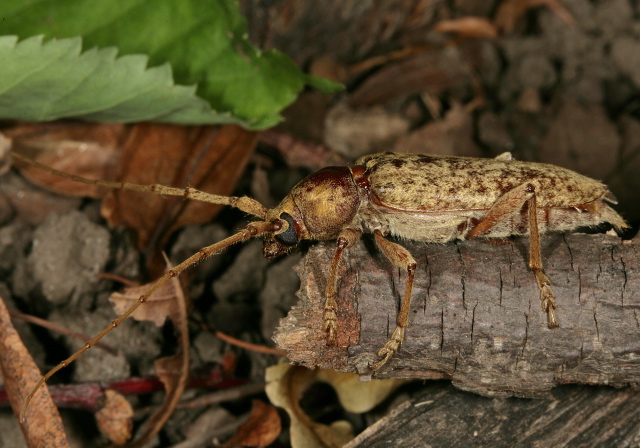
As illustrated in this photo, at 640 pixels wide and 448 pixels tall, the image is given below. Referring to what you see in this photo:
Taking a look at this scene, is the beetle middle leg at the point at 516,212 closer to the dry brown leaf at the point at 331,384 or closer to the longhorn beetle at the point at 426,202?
the longhorn beetle at the point at 426,202

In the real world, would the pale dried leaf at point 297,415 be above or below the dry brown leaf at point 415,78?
below

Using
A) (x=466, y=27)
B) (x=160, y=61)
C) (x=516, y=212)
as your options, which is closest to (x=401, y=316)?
(x=516, y=212)

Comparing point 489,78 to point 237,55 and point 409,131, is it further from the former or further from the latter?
point 237,55

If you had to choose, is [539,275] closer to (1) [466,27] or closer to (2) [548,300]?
(2) [548,300]

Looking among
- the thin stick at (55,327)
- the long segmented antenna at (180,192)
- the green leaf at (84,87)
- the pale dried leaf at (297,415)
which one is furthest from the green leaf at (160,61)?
the pale dried leaf at (297,415)

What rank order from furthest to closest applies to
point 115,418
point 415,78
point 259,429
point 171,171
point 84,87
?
point 415,78 < point 171,171 < point 84,87 < point 259,429 < point 115,418

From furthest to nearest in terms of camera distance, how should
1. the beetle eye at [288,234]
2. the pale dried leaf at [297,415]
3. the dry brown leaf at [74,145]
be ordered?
the dry brown leaf at [74,145]
the beetle eye at [288,234]
the pale dried leaf at [297,415]

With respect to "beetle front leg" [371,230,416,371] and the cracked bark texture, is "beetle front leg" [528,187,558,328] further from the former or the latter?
"beetle front leg" [371,230,416,371]

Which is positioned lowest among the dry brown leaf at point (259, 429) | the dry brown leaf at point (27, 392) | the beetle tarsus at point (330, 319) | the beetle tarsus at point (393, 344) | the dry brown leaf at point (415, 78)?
the dry brown leaf at point (259, 429)
